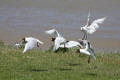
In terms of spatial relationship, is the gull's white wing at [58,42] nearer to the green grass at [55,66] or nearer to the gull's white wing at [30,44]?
the gull's white wing at [30,44]

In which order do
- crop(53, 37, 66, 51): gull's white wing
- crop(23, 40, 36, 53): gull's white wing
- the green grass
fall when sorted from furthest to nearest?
1. crop(53, 37, 66, 51): gull's white wing
2. crop(23, 40, 36, 53): gull's white wing
3. the green grass

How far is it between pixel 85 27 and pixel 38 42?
2330 millimetres

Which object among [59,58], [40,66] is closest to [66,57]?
[59,58]

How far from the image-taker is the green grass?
15.4 metres

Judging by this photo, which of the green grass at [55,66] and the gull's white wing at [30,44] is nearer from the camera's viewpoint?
the green grass at [55,66]

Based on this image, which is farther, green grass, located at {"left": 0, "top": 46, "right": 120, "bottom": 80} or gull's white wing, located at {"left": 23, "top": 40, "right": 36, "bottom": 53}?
gull's white wing, located at {"left": 23, "top": 40, "right": 36, "bottom": 53}

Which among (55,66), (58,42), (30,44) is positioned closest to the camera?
(30,44)

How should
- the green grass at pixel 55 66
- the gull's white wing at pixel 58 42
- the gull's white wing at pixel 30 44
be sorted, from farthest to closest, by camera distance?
1. the gull's white wing at pixel 58 42
2. the gull's white wing at pixel 30 44
3. the green grass at pixel 55 66

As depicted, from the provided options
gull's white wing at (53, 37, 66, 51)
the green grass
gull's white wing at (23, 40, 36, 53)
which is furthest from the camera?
gull's white wing at (53, 37, 66, 51)

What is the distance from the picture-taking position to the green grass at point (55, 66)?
15.4 m

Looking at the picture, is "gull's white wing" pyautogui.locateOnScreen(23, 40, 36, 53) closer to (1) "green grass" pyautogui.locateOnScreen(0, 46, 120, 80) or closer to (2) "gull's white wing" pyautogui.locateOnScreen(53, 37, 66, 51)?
(2) "gull's white wing" pyautogui.locateOnScreen(53, 37, 66, 51)

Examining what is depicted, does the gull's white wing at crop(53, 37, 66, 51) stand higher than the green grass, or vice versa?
the gull's white wing at crop(53, 37, 66, 51)

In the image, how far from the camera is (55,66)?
1823 centimetres

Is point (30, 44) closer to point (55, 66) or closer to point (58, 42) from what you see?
point (58, 42)
